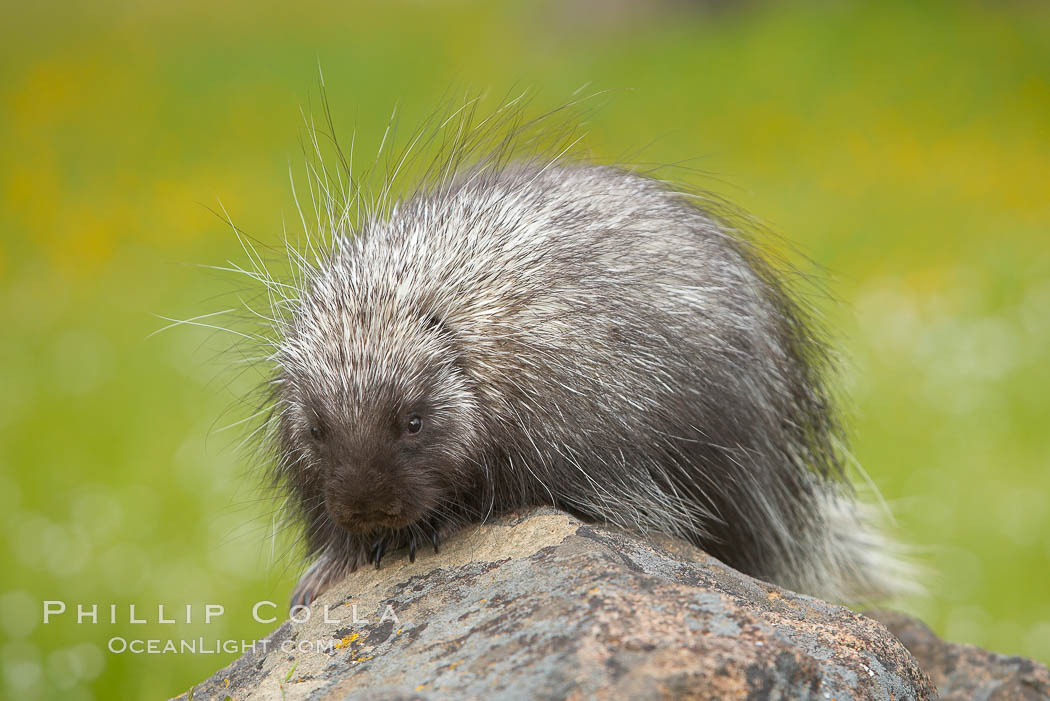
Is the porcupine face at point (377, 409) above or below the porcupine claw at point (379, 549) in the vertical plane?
above

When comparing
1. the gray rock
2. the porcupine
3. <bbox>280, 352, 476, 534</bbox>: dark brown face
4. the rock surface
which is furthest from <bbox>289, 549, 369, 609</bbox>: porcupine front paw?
the gray rock

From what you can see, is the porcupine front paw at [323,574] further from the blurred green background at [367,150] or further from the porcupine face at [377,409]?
the blurred green background at [367,150]

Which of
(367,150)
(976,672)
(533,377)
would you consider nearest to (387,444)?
(533,377)

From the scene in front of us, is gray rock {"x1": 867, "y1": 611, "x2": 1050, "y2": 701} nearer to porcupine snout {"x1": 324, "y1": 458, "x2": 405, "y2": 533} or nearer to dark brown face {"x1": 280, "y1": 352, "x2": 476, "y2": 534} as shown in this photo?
dark brown face {"x1": 280, "y1": 352, "x2": 476, "y2": 534}

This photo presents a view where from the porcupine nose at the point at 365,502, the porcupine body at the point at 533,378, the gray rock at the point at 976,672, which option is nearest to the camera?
the porcupine nose at the point at 365,502

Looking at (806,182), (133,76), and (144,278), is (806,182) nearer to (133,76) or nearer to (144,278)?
(144,278)

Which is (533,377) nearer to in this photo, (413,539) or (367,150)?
(413,539)

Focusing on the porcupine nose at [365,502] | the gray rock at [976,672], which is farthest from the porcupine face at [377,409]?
the gray rock at [976,672]
